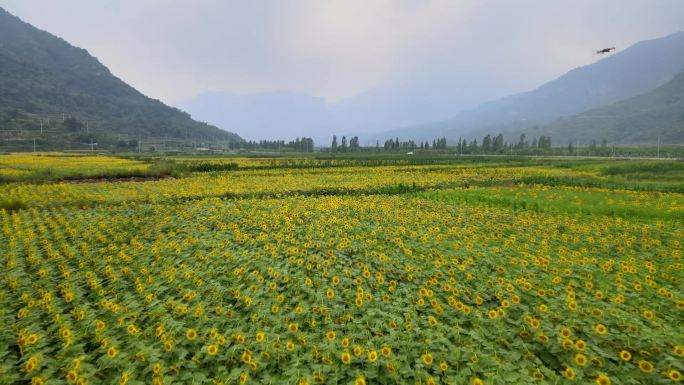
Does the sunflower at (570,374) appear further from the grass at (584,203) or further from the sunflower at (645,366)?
the grass at (584,203)

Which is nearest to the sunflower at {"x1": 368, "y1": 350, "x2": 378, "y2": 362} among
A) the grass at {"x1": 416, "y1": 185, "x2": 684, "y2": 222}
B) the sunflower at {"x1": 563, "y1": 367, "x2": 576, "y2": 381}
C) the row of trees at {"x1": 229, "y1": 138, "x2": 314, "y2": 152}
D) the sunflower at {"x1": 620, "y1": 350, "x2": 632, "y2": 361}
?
the sunflower at {"x1": 563, "y1": 367, "x2": 576, "y2": 381}

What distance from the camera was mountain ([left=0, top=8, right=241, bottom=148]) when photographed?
91562 millimetres

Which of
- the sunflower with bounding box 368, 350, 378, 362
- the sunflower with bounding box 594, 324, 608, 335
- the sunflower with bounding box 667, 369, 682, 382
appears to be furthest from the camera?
the sunflower with bounding box 594, 324, 608, 335

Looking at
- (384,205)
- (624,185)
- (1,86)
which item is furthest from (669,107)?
(1,86)

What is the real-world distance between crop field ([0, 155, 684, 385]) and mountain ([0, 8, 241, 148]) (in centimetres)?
9024

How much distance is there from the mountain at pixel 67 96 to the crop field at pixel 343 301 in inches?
3553

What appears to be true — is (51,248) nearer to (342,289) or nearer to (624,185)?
(342,289)

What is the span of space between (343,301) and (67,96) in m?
146

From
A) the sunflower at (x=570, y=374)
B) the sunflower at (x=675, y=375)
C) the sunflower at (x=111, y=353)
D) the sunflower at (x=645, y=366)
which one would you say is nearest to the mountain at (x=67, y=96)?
the sunflower at (x=111, y=353)

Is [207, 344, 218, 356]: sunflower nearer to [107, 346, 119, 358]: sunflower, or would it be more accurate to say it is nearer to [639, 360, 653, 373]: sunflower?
[107, 346, 119, 358]: sunflower

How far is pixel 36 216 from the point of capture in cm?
1237

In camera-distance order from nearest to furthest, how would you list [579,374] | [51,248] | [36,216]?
[579,374] → [51,248] → [36,216]

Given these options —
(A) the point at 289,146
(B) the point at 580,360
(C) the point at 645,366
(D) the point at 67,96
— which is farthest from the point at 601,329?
(D) the point at 67,96

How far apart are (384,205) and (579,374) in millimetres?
10355
